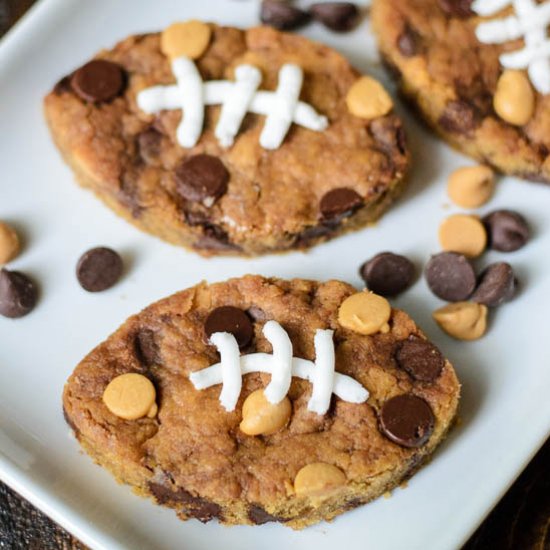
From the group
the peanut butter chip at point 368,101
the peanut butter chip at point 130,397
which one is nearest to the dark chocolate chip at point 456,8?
the peanut butter chip at point 368,101

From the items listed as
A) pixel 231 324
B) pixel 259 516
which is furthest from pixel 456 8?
pixel 259 516

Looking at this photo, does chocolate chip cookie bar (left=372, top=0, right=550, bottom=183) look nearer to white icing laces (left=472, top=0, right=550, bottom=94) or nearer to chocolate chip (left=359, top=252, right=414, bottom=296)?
white icing laces (left=472, top=0, right=550, bottom=94)

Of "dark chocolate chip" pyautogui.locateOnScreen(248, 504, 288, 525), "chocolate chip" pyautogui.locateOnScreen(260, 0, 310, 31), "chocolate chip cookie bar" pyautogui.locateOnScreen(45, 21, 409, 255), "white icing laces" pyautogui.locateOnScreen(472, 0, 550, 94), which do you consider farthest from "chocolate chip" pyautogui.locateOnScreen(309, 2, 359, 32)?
"dark chocolate chip" pyautogui.locateOnScreen(248, 504, 288, 525)

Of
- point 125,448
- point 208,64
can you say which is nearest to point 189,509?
point 125,448

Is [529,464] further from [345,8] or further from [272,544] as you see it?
[345,8]

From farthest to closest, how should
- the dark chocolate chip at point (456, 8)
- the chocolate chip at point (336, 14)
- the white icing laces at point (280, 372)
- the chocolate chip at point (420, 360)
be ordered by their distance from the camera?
the chocolate chip at point (336, 14) → the dark chocolate chip at point (456, 8) → the chocolate chip at point (420, 360) → the white icing laces at point (280, 372)

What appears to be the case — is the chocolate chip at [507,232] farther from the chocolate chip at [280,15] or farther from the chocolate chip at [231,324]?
the chocolate chip at [280,15]
